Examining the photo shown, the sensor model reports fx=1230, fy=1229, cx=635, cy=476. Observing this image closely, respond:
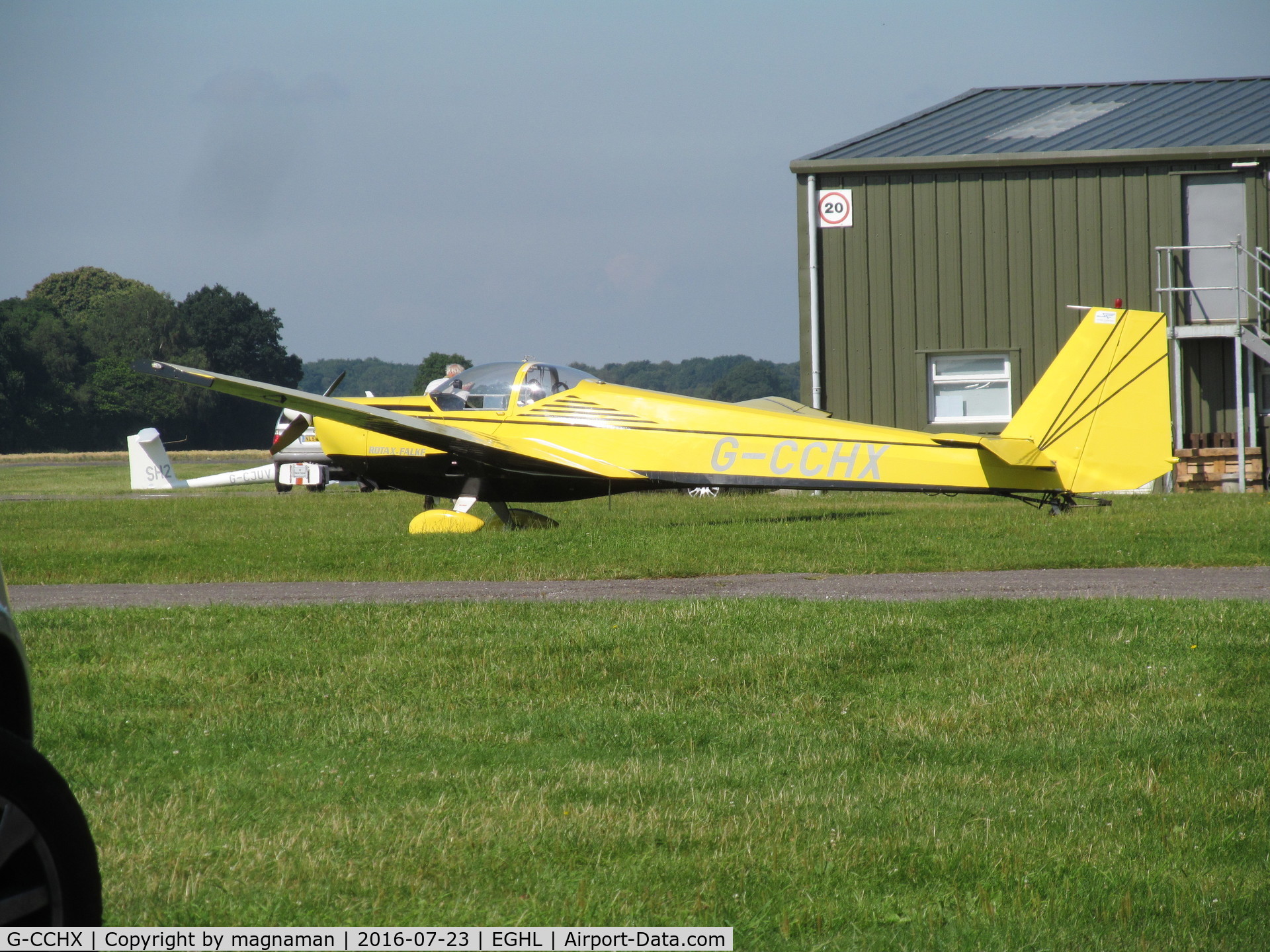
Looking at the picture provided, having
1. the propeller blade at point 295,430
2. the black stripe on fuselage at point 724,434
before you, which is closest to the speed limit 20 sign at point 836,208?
the black stripe on fuselage at point 724,434

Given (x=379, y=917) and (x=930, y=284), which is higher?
(x=930, y=284)

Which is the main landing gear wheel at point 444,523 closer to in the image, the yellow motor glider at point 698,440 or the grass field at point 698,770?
the yellow motor glider at point 698,440

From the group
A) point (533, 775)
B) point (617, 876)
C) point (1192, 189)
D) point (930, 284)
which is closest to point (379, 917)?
point (617, 876)

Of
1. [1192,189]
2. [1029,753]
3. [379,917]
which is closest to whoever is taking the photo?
[379,917]

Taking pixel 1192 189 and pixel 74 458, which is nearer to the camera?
pixel 1192 189

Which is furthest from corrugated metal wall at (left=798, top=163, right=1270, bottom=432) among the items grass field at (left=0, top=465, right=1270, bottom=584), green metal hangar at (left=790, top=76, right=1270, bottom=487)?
grass field at (left=0, top=465, right=1270, bottom=584)

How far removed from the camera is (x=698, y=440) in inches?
586

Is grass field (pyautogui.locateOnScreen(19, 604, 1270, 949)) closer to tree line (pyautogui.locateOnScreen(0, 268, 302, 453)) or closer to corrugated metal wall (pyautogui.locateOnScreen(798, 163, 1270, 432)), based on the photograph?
corrugated metal wall (pyautogui.locateOnScreen(798, 163, 1270, 432))

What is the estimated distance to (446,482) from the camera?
16.4 m

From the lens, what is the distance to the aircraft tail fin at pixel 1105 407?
44.7 feet

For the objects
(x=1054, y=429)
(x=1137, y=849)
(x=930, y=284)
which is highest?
(x=930, y=284)

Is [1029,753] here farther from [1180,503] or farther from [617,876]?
[1180,503]

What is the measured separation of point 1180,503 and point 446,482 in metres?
9.63

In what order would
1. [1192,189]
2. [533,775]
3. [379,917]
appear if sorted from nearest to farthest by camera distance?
[379,917], [533,775], [1192,189]
